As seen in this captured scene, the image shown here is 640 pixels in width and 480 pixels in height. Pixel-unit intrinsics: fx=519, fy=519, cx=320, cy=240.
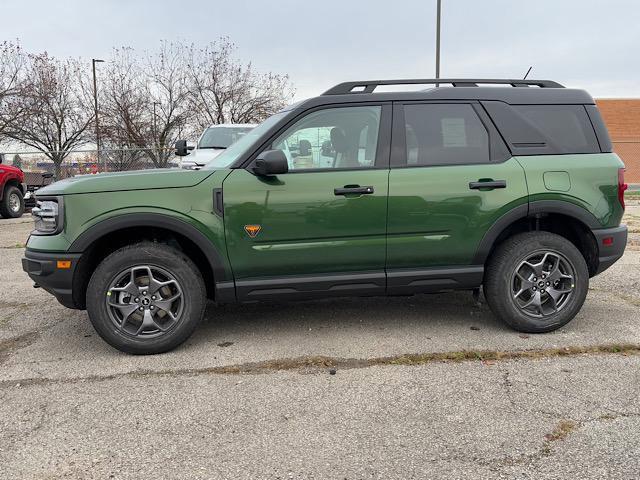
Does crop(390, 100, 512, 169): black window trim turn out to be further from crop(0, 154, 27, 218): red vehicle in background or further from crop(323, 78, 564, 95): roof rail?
crop(0, 154, 27, 218): red vehicle in background

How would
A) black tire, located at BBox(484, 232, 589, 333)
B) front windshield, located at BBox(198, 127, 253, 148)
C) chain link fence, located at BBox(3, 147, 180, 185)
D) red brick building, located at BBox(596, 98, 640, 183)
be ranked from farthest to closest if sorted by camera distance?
red brick building, located at BBox(596, 98, 640, 183), chain link fence, located at BBox(3, 147, 180, 185), front windshield, located at BBox(198, 127, 253, 148), black tire, located at BBox(484, 232, 589, 333)

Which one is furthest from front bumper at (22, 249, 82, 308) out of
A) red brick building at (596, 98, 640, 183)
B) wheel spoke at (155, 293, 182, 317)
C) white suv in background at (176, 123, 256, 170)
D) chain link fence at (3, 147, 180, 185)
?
red brick building at (596, 98, 640, 183)

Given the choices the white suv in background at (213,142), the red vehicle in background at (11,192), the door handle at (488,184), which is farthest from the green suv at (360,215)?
the red vehicle in background at (11,192)

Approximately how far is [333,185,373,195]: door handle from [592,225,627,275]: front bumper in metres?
1.82

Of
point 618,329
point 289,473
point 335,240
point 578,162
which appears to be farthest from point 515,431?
point 578,162

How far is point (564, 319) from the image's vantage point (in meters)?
4.00

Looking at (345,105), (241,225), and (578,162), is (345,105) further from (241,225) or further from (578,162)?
(578,162)

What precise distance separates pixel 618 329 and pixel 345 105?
276cm

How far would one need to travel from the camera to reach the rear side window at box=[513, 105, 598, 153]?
4023 mm

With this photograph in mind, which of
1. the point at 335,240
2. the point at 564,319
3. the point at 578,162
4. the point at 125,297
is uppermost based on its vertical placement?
the point at 578,162

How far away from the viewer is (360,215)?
3.73 meters

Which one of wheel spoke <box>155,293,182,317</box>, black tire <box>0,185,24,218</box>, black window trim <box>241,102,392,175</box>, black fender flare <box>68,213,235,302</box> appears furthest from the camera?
black tire <box>0,185,24,218</box>

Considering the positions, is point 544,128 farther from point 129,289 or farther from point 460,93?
point 129,289

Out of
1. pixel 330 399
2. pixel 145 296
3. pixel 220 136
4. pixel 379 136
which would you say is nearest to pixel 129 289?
pixel 145 296
